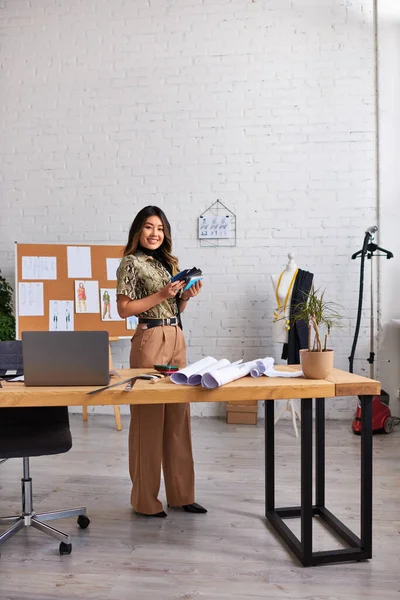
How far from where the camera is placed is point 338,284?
196 inches

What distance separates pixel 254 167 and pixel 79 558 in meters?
3.66

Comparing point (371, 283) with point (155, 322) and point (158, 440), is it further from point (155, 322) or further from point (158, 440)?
point (158, 440)

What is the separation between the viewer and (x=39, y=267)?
4773mm

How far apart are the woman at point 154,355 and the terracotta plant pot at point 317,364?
66 cm

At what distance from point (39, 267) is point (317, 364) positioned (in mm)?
3190

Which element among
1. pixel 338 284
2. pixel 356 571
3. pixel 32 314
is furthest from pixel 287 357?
pixel 356 571

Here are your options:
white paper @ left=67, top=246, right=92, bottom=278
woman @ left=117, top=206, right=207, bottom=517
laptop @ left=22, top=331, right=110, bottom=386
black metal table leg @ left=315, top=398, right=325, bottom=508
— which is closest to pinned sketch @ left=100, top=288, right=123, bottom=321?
white paper @ left=67, top=246, right=92, bottom=278

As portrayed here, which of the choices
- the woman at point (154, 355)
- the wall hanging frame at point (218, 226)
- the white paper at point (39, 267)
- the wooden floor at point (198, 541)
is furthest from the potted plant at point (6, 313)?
the woman at point (154, 355)

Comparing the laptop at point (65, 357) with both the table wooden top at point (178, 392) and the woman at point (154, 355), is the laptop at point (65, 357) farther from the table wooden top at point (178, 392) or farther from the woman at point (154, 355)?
the woman at point (154, 355)

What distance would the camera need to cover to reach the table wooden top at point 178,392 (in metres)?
2.00

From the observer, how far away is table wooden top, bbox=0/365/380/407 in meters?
2.00

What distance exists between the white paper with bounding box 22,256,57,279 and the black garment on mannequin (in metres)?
1.99

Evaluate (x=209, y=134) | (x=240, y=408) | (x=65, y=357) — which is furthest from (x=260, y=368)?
(x=209, y=134)

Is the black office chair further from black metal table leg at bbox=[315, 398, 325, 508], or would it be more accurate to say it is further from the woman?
black metal table leg at bbox=[315, 398, 325, 508]
